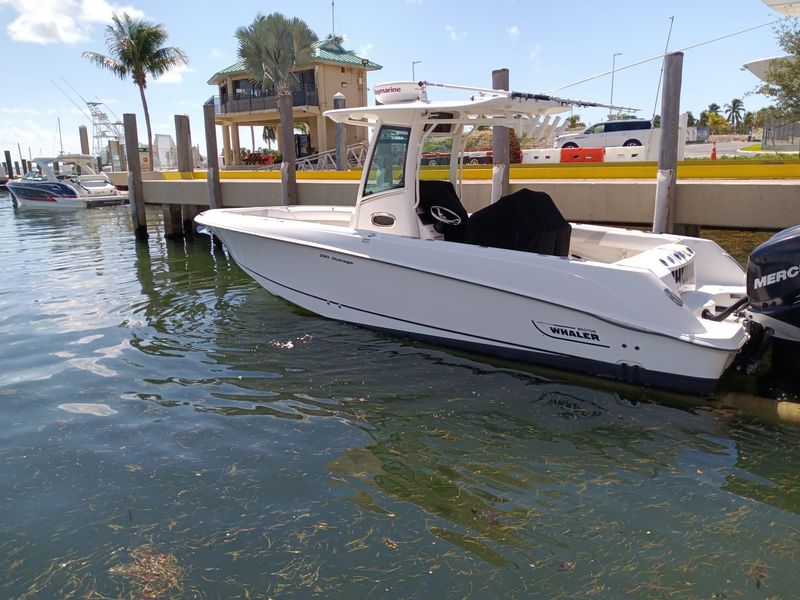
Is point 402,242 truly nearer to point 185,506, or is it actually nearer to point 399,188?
point 399,188

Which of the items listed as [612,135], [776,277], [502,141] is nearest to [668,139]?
[502,141]

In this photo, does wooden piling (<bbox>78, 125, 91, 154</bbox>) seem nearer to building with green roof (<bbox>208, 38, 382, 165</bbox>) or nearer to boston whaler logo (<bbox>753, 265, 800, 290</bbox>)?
building with green roof (<bbox>208, 38, 382, 165</bbox>)

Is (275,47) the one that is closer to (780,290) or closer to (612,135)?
(612,135)

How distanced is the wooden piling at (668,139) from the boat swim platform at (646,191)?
29 centimetres

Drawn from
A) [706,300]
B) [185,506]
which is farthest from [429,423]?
[706,300]

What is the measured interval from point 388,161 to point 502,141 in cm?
328

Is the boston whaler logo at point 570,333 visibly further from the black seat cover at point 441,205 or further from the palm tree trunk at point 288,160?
the palm tree trunk at point 288,160

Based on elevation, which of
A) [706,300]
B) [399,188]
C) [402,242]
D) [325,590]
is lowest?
[325,590]

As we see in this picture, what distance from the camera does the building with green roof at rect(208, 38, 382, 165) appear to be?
33344 mm

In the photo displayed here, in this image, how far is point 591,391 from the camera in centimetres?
482

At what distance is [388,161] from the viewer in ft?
19.5

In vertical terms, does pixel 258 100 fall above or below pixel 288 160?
above

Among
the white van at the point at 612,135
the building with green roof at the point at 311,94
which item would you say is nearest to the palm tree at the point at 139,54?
the building with green roof at the point at 311,94

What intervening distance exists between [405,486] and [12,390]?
11.9 feet
